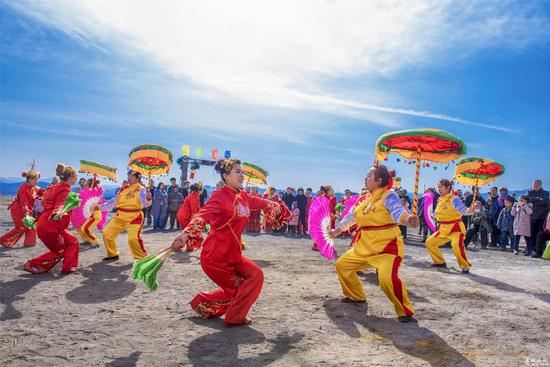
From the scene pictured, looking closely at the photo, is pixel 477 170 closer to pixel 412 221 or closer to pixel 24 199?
pixel 412 221

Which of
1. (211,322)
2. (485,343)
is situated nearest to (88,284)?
(211,322)

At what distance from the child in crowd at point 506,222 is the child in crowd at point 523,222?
0.73 meters

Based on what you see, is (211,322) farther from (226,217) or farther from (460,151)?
(460,151)

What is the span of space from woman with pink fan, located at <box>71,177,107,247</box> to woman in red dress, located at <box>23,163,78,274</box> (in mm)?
1734

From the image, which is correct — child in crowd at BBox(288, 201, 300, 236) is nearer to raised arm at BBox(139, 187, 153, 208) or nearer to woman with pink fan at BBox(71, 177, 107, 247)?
woman with pink fan at BBox(71, 177, 107, 247)

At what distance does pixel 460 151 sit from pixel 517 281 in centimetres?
313

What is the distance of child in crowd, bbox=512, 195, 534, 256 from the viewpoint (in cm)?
1264

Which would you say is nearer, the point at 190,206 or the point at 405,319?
the point at 405,319

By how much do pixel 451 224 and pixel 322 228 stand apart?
12.1ft

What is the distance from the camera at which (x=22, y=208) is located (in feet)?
31.2

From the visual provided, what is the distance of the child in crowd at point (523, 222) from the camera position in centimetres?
1264

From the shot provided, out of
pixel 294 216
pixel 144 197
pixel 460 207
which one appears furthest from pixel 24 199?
pixel 294 216

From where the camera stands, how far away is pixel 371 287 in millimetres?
6734

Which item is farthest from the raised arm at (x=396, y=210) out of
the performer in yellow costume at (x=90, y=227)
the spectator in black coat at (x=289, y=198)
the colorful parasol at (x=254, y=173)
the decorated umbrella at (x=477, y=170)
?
the spectator in black coat at (x=289, y=198)
